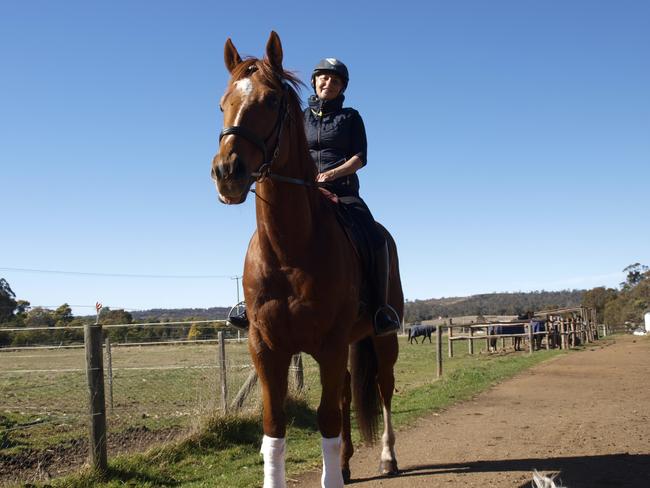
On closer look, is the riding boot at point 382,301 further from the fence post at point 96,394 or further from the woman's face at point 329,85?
the fence post at point 96,394

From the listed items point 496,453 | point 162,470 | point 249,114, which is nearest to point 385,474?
point 496,453

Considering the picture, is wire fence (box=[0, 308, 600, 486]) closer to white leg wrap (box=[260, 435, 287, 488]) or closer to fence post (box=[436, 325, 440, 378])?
fence post (box=[436, 325, 440, 378])

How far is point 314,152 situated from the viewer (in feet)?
18.6

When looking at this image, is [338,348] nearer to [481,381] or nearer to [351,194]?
[351,194]

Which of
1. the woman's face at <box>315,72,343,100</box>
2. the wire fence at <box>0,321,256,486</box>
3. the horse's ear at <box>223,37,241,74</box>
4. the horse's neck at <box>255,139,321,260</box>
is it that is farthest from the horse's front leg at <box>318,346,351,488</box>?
the wire fence at <box>0,321,256,486</box>

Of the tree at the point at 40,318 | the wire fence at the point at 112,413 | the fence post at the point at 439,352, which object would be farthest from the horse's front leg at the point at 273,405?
the tree at the point at 40,318

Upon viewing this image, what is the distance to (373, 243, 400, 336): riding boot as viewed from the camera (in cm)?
543

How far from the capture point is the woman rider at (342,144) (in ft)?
17.9

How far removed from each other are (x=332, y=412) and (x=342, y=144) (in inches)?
95.0

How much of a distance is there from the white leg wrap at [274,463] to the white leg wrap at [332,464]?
315 millimetres

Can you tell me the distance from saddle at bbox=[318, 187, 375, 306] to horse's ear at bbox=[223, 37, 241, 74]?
1.31 metres

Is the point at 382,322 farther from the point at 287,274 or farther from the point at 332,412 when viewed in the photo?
the point at 287,274

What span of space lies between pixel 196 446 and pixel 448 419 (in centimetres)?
394

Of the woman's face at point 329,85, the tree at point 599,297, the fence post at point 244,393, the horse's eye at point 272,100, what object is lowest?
the tree at point 599,297
